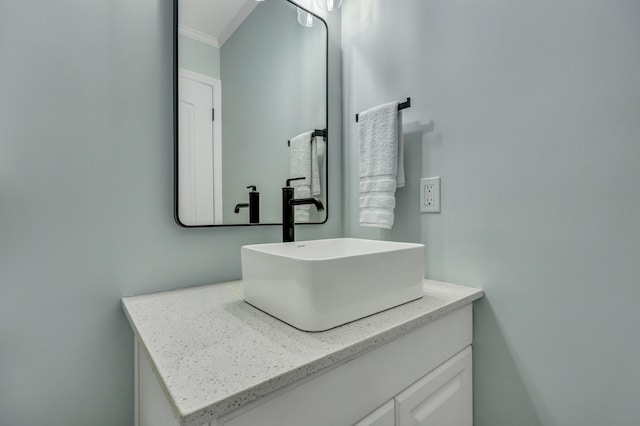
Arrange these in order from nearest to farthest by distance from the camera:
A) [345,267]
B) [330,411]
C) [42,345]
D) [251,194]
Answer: [330,411] → [345,267] → [42,345] → [251,194]

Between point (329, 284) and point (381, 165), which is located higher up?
point (381, 165)

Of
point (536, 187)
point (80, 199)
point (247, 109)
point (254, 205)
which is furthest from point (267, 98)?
point (536, 187)

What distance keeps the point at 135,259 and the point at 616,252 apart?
1.27 metres

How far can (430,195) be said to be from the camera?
3.50 ft

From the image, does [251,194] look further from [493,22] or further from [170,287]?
[493,22]

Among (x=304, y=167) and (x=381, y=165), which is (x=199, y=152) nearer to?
(x=304, y=167)

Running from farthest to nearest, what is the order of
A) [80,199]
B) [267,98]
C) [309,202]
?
[267,98] < [309,202] < [80,199]

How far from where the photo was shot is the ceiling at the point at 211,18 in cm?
97

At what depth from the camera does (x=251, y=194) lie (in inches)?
43.9

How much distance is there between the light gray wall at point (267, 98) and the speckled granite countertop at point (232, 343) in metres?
0.39

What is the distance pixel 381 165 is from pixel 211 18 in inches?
30.5

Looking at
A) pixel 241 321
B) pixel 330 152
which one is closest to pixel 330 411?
pixel 241 321

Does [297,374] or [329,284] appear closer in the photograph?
[297,374]

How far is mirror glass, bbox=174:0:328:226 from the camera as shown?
97 cm
